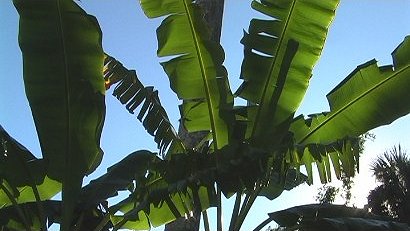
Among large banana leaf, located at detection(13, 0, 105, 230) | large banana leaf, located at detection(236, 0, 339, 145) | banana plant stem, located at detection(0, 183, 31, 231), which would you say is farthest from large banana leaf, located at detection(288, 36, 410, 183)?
banana plant stem, located at detection(0, 183, 31, 231)

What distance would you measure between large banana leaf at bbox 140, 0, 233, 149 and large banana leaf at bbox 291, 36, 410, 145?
19.8 inches

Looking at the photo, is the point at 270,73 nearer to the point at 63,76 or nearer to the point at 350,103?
the point at 350,103

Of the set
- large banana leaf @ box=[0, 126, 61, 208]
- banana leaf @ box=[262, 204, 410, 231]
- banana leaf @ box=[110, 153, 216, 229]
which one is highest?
large banana leaf @ box=[0, 126, 61, 208]

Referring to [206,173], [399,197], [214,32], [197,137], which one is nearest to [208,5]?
[214,32]

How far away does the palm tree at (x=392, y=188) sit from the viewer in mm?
8273

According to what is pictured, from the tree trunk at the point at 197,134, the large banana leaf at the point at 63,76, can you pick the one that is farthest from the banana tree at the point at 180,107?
the tree trunk at the point at 197,134

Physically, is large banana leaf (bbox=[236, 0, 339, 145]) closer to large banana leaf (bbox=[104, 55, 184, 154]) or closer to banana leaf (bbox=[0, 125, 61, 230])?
large banana leaf (bbox=[104, 55, 184, 154])

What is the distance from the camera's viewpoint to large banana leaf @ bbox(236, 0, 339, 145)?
3701 millimetres

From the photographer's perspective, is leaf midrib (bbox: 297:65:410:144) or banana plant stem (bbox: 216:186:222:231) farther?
leaf midrib (bbox: 297:65:410:144)

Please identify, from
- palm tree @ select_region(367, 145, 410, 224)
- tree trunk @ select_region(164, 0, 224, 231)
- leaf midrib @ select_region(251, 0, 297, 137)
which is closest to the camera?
leaf midrib @ select_region(251, 0, 297, 137)

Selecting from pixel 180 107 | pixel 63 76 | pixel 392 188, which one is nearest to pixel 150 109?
pixel 180 107

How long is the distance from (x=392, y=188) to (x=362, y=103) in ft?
16.7

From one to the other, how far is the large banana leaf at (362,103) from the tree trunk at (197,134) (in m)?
0.89

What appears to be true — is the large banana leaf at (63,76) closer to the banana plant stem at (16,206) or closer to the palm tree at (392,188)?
the banana plant stem at (16,206)
